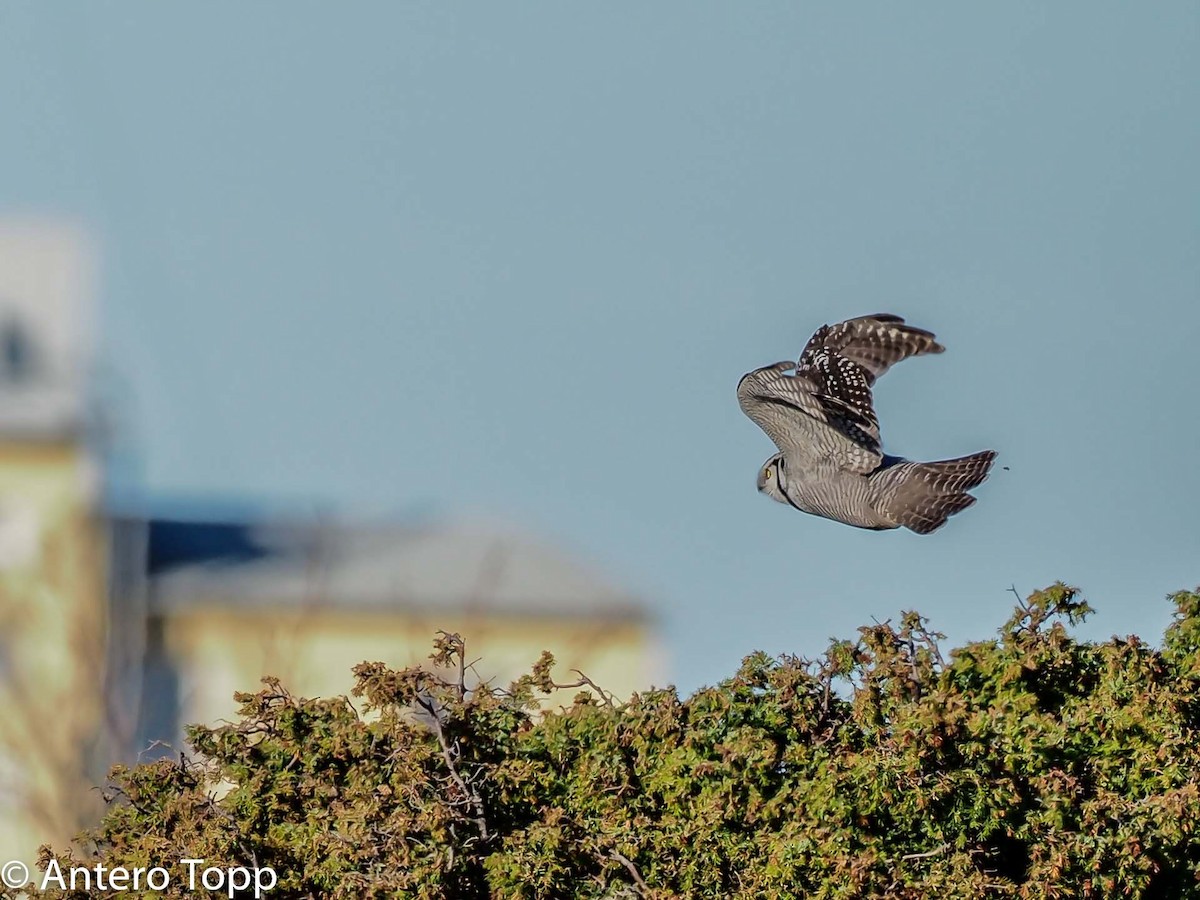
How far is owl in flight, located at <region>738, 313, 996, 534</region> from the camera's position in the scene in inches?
247

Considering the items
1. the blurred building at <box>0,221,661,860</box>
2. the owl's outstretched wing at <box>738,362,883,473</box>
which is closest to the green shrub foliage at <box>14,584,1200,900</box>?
the owl's outstretched wing at <box>738,362,883,473</box>

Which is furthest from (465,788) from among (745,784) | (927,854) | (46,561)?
(46,561)

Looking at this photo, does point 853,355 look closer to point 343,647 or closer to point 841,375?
point 841,375

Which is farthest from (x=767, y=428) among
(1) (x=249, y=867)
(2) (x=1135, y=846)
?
(1) (x=249, y=867)

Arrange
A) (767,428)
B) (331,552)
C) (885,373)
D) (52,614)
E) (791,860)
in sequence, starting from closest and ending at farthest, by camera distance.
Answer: (791,860) < (885,373) < (767,428) < (52,614) < (331,552)

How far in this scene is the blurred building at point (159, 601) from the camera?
10.5 metres

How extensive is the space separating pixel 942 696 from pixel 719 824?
0.86m

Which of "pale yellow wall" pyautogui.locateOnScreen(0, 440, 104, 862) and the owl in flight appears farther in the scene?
"pale yellow wall" pyautogui.locateOnScreen(0, 440, 104, 862)

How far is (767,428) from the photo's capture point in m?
6.74

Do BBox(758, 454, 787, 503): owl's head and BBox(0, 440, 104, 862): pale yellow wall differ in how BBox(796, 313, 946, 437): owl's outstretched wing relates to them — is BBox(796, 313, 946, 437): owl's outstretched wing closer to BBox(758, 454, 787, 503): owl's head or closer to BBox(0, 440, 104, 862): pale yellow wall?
BBox(758, 454, 787, 503): owl's head

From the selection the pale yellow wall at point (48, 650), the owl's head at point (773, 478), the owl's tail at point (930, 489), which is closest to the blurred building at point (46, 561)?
the pale yellow wall at point (48, 650)

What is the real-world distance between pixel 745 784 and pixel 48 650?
269 inches

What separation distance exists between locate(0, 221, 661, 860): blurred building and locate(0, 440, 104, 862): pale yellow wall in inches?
0.5

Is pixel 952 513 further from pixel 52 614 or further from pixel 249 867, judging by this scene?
pixel 52 614
